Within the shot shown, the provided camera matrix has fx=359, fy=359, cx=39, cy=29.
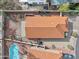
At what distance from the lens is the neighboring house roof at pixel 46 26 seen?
221 inches

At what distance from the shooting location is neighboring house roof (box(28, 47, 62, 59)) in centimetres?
561

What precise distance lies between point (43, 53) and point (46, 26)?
0.43 metres

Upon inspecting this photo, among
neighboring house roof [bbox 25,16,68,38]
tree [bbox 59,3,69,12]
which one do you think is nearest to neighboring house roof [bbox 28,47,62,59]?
neighboring house roof [bbox 25,16,68,38]

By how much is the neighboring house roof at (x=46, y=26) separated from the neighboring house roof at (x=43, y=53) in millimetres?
220

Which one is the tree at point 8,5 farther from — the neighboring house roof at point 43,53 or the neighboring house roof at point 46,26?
the neighboring house roof at point 43,53

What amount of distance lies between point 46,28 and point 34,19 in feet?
0.78

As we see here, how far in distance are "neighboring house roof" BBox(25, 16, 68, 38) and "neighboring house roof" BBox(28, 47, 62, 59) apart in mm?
220

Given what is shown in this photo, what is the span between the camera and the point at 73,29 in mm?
5660

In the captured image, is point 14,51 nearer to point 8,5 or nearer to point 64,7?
point 8,5

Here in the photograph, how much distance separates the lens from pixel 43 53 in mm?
5645

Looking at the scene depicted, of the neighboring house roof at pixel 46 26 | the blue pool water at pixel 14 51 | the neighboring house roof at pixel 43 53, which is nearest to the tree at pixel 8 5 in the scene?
the neighboring house roof at pixel 46 26

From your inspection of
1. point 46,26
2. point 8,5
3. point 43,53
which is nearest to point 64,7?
point 46,26

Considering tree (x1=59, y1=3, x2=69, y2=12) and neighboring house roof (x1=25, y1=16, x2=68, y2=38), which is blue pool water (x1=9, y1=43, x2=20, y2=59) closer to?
neighboring house roof (x1=25, y1=16, x2=68, y2=38)

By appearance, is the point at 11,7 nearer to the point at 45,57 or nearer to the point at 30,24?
the point at 30,24
